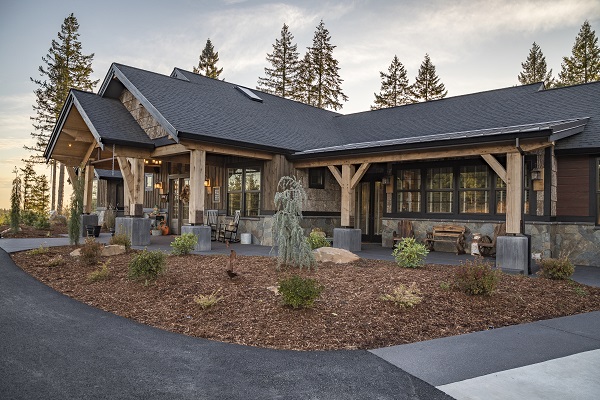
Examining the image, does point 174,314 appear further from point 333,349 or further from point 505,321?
point 505,321

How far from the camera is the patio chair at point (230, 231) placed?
13.4m

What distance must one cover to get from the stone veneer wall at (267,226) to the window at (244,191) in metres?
0.34

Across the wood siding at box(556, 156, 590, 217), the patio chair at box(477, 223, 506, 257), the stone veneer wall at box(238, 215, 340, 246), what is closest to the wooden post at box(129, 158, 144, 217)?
the stone veneer wall at box(238, 215, 340, 246)

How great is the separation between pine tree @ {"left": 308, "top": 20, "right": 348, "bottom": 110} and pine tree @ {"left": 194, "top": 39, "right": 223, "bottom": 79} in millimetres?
9061

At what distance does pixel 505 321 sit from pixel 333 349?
8.35ft

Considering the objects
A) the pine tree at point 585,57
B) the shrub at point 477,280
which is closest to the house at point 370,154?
the shrub at point 477,280

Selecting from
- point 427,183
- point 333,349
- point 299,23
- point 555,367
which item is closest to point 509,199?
point 427,183

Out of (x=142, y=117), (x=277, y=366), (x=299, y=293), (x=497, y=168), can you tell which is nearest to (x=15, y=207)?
(x=142, y=117)

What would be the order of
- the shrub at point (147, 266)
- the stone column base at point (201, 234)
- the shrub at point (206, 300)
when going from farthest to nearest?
1. the stone column base at point (201, 234)
2. the shrub at point (147, 266)
3. the shrub at point (206, 300)

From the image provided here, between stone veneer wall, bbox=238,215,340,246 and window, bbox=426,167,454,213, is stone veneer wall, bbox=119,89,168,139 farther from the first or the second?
window, bbox=426,167,454,213

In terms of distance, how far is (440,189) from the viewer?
12.0 m

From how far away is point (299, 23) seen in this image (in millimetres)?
33156

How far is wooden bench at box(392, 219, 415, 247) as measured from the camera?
40.5 feet

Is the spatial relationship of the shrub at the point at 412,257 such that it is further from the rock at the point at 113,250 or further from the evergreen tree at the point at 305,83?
the evergreen tree at the point at 305,83
